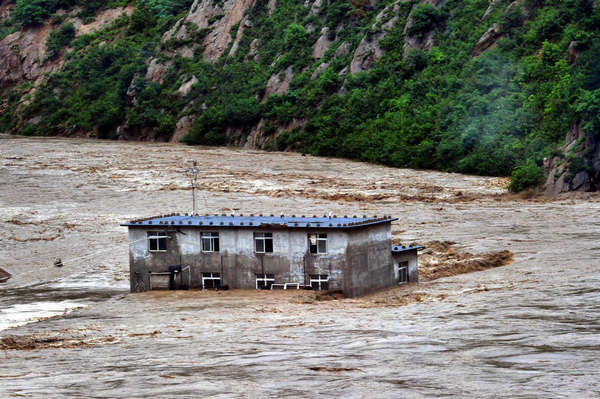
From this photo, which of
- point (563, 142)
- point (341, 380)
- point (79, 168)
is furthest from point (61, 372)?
point (79, 168)

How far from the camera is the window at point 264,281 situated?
133ft

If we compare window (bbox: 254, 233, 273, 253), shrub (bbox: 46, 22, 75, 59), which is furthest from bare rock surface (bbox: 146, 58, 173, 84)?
window (bbox: 254, 233, 273, 253)

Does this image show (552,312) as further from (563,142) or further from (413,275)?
(563,142)

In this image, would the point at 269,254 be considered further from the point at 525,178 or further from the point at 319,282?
the point at 525,178

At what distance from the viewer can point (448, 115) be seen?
85.8 metres

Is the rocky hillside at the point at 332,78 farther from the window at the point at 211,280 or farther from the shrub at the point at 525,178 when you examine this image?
the window at the point at 211,280

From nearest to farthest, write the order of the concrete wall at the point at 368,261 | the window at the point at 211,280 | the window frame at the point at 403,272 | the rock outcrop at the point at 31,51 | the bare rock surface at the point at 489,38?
1. the concrete wall at the point at 368,261
2. the window at the point at 211,280
3. the window frame at the point at 403,272
4. the bare rock surface at the point at 489,38
5. the rock outcrop at the point at 31,51

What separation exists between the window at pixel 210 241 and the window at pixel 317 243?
4078 millimetres

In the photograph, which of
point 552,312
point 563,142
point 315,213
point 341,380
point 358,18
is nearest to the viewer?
point 341,380

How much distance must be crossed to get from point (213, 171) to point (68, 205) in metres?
16.5

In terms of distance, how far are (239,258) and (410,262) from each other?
24.3 ft

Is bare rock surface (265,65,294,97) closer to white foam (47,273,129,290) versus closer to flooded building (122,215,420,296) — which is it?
white foam (47,273,129,290)

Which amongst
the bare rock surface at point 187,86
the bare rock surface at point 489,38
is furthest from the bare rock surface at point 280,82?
the bare rock surface at point 489,38

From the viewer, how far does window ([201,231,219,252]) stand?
41.5 m
